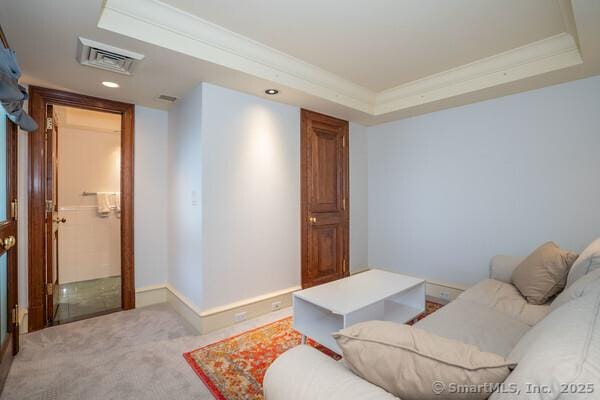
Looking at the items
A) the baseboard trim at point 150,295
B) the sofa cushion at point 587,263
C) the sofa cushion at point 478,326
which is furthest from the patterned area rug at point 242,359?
the sofa cushion at point 587,263

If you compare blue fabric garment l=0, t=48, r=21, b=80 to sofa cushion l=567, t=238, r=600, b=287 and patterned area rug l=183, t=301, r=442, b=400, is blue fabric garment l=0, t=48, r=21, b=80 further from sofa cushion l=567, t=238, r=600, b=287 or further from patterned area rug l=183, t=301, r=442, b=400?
sofa cushion l=567, t=238, r=600, b=287

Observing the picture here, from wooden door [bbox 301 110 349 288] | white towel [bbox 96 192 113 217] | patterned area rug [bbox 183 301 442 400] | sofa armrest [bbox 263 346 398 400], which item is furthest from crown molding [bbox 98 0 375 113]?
white towel [bbox 96 192 113 217]

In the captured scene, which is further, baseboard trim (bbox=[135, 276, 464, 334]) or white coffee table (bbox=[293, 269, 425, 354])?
baseboard trim (bbox=[135, 276, 464, 334])

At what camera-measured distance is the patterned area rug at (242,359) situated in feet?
5.84

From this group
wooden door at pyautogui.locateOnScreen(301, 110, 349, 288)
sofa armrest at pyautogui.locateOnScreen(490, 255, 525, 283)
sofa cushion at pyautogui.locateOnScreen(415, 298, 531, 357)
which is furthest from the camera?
wooden door at pyautogui.locateOnScreen(301, 110, 349, 288)

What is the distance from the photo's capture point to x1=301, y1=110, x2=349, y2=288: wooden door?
11.2 ft

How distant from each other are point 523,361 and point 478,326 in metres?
1.22

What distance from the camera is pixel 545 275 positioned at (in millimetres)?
1974

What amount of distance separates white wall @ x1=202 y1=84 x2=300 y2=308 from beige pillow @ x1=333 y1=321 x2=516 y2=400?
199 centimetres

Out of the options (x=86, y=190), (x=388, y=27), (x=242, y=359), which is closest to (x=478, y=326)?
(x=242, y=359)

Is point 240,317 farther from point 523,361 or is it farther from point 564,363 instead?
point 564,363

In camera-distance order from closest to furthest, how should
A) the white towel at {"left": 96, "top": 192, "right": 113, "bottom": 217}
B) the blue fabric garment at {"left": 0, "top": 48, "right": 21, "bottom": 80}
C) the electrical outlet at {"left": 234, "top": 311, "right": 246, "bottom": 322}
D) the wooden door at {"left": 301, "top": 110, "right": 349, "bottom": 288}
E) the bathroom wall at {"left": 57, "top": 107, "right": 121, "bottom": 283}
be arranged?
the blue fabric garment at {"left": 0, "top": 48, "right": 21, "bottom": 80}, the electrical outlet at {"left": 234, "top": 311, "right": 246, "bottom": 322}, the wooden door at {"left": 301, "top": 110, "right": 349, "bottom": 288}, the bathroom wall at {"left": 57, "top": 107, "right": 121, "bottom": 283}, the white towel at {"left": 96, "top": 192, "right": 113, "bottom": 217}

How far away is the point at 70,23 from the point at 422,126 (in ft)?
11.5

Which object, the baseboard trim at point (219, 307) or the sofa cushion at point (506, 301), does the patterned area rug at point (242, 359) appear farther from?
the sofa cushion at point (506, 301)
